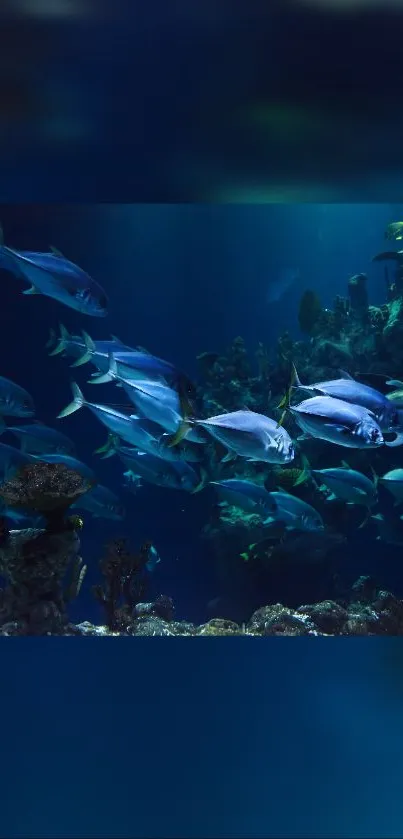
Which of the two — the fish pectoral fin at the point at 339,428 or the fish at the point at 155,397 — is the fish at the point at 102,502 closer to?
the fish at the point at 155,397

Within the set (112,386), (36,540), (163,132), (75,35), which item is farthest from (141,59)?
(112,386)

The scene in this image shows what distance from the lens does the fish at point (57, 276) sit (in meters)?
3.73

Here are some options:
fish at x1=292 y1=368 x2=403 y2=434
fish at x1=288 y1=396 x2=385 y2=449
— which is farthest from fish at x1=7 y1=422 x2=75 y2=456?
fish at x1=288 y1=396 x2=385 y2=449

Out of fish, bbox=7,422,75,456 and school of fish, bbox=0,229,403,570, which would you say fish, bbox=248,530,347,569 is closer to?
school of fish, bbox=0,229,403,570

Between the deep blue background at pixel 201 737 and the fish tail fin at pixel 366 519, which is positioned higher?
the deep blue background at pixel 201 737

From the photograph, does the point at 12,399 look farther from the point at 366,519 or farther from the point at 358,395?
the point at 366,519

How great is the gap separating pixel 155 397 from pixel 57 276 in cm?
98

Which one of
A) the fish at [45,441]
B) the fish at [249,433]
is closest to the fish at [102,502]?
the fish at [45,441]

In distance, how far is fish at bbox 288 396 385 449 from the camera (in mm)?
3195

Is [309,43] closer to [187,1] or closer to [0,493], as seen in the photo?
[187,1]

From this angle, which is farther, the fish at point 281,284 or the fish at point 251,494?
the fish at point 281,284

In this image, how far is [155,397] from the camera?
409 cm

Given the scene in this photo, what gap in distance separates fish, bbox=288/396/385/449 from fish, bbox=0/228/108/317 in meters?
1.51

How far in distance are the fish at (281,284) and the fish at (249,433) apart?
18.8 feet
